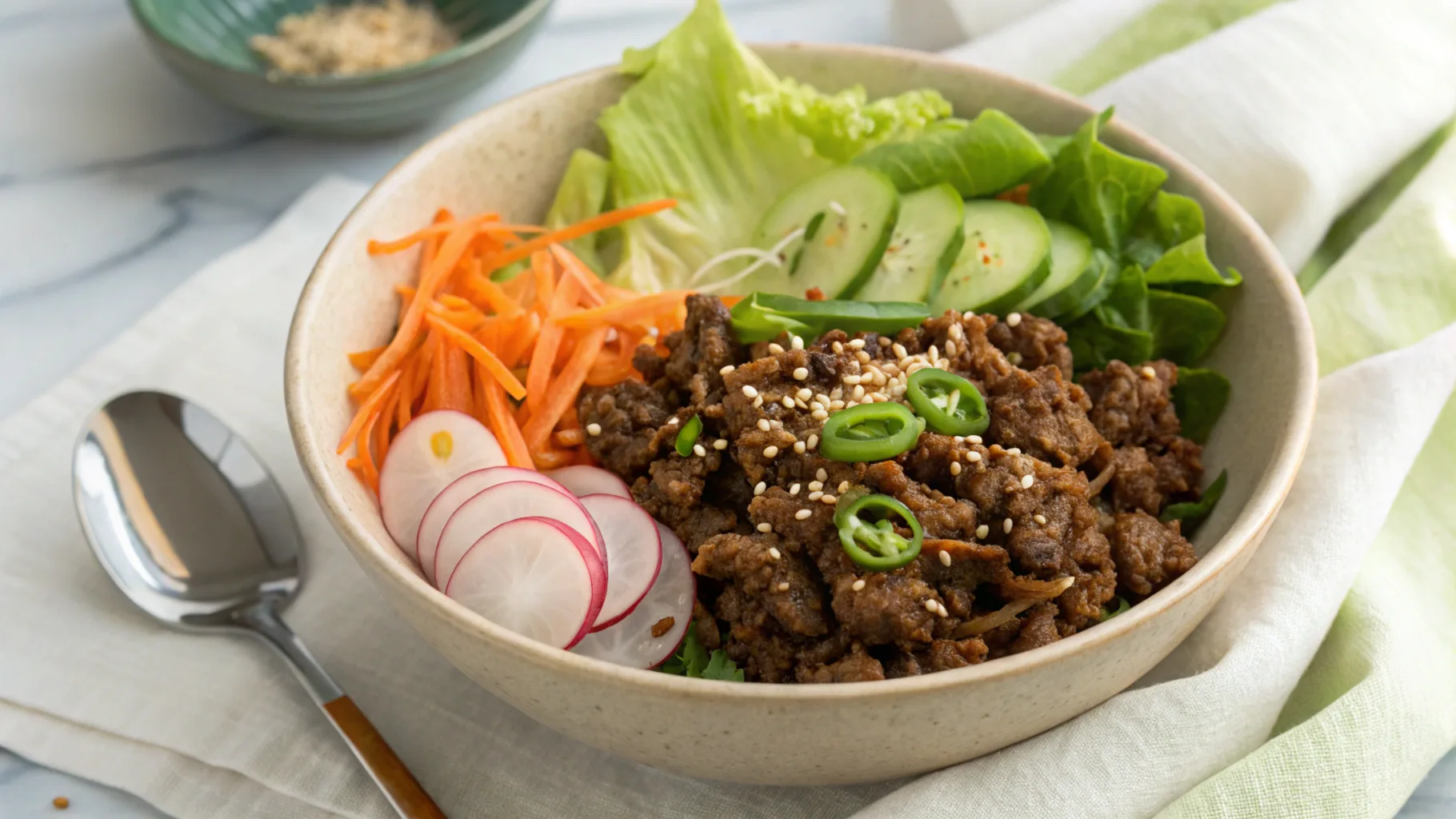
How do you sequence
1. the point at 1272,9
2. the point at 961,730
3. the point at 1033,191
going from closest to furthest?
1. the point at 961,730
2. the point at 1033,191
3. the point at 1272,9

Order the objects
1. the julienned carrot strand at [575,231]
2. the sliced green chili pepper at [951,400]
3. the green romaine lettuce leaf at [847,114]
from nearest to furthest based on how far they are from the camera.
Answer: the sliced green chili pepper at [951,400]
the julienned carrot strand at [575,231]
the green romaine lettuce leaf at [847,114]

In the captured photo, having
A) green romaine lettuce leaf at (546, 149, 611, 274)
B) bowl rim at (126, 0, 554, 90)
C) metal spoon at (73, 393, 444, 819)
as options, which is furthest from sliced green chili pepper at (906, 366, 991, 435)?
bowl rim at (126, 0, 554, 90)

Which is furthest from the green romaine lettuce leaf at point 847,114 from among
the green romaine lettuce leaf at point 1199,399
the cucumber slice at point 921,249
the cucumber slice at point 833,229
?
the green romaine lettuce leaf at point 1199,399

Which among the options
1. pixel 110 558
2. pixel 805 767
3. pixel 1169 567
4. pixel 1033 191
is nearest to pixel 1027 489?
pixel 1169 567

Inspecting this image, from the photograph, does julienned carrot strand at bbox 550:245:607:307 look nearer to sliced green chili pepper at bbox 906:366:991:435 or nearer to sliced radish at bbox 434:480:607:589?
sliced radish at bbox 434:480:607:589

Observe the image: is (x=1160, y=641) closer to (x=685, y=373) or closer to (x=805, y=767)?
(x=805, y=767)

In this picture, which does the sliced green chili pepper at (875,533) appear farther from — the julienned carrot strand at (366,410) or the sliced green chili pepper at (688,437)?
the julienned carrot strand at (366,410)

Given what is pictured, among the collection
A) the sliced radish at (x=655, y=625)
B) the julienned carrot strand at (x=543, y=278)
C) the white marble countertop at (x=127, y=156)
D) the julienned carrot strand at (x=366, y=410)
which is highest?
the julienned carrot strand at (x=543, y=278)
